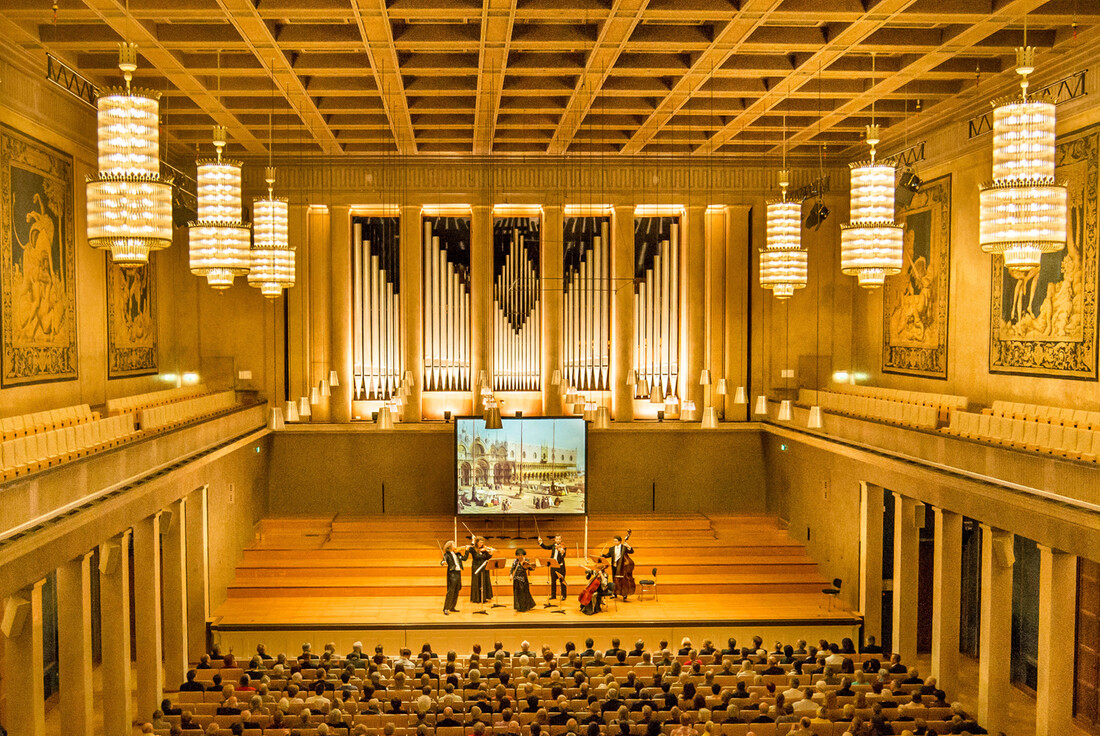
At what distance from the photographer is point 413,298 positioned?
65.8ft

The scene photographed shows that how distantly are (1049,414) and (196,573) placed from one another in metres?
13.0

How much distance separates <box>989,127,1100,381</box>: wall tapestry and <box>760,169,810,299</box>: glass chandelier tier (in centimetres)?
302

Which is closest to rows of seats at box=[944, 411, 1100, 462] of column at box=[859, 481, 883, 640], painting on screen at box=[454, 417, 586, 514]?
column at box=[859, 481, 883, 640]

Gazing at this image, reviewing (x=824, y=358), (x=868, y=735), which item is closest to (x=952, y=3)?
(x=868, y=735)

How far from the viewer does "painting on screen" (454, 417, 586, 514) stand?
61.5 ft

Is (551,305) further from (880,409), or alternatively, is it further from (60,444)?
(60,444)

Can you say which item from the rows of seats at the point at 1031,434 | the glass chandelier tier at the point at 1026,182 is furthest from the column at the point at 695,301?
the glass chandelier tier at the point at 1026,182

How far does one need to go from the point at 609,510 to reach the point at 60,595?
1198 centimetres

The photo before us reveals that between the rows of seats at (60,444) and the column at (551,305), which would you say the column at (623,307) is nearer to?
the column at (551,305)

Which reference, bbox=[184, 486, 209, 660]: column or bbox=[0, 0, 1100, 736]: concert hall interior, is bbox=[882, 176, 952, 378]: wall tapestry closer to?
bbox=[0, 0, 1100, 736]: concert hall interior

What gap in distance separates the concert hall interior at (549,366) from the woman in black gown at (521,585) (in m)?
0.07

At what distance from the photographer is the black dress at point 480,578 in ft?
52.5

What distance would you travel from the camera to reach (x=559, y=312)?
20.1 metres

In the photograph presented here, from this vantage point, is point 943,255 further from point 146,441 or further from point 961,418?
point 146,441
